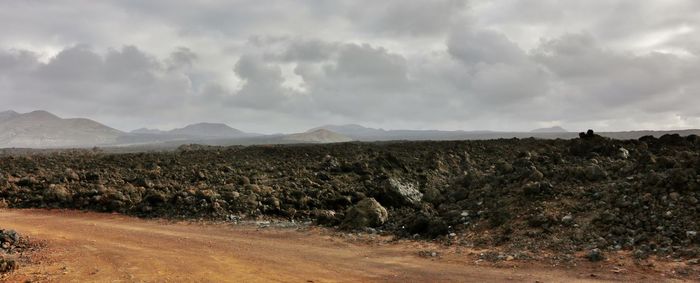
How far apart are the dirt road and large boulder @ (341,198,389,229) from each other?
1.33 metres

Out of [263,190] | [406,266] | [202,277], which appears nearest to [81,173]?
[263,190]

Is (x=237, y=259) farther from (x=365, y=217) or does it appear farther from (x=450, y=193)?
(x=450, y=193)

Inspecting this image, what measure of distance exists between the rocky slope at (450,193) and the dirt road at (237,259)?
1744 millimetres

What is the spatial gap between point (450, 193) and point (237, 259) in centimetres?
1170

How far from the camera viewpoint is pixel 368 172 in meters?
30.0

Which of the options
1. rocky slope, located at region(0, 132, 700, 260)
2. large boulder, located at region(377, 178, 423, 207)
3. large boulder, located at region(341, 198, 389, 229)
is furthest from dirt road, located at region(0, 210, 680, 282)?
large boulder, located at region(377, 178, 423, 207)

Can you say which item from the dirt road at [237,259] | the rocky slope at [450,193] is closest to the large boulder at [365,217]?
the rocky slope at [450,193]

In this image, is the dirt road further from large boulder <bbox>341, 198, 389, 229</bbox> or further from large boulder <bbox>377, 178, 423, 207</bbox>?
large boulder <bbox>377, 178, 423, 207</bbox>

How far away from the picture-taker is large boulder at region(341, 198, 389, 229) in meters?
18.7

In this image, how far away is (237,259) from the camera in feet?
44.1

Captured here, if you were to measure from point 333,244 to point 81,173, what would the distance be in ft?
73.3

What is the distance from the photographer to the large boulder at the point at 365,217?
61.4 feet

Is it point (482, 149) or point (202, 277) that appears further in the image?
point (482, 149)

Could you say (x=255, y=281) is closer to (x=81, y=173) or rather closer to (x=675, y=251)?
(x=675, y=251)
